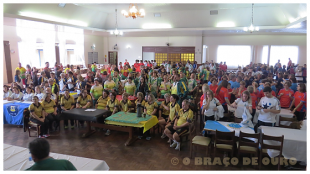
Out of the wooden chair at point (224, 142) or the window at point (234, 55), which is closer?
the wooden chair at point (224, 142)

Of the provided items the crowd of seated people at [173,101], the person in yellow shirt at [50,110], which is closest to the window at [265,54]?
the crowd of seated people at [173,101]

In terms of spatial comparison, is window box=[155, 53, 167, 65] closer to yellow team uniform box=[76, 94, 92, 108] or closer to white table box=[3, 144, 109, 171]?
yellow team uniform box=[76, 94, 92, 108]

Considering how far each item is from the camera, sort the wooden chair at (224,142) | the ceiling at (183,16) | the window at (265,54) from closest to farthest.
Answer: the wooden chair at (224,142)
the ceiling at (183,16)
the window at (265,54)

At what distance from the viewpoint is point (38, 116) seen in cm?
522

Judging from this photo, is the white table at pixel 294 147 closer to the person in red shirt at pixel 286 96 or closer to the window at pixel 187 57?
the person in red shirt at pixel 286 96

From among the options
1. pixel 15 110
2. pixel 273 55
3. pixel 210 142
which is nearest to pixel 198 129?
pixel 210 142

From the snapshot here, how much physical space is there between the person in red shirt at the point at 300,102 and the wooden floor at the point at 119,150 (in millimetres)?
1958

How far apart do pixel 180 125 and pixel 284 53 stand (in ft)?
50.1

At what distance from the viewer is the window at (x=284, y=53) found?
15850 millimetres

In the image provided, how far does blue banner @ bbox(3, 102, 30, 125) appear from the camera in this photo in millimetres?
5586

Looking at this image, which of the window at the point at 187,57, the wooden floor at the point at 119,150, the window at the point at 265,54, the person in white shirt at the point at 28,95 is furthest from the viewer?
the window at the point at 265,54

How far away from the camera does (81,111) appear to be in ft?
17.2

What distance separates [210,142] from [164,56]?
1290 centimetres

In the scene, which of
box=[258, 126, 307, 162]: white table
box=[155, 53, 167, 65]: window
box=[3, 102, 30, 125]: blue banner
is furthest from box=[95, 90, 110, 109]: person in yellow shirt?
box=[155, 53, 167, 65]: window
